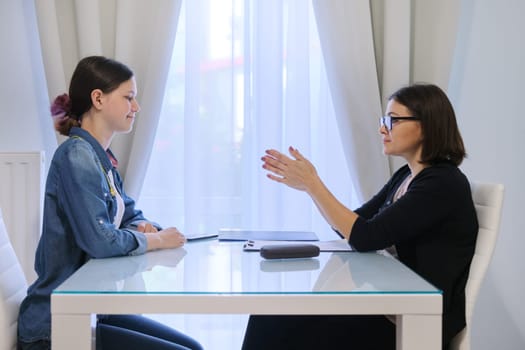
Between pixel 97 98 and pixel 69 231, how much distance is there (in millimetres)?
398

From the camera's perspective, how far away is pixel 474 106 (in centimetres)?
255

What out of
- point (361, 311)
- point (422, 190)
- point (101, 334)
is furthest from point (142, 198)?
point (361, 311)

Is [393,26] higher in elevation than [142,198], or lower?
higher

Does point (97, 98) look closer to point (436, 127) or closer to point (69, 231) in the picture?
point (69, 231)

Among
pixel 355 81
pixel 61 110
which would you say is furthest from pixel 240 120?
pixel 61 110

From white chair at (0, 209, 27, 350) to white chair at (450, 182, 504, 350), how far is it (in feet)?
3.65

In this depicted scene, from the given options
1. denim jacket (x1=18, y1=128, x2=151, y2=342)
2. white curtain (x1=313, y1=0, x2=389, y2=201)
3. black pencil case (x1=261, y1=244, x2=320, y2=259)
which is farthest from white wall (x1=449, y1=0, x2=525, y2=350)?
denim jacket (x1=18, y1=128, x2=151, y2=342)

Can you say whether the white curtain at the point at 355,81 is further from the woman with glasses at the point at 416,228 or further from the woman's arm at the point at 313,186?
the woman's arm at the point at 313,186

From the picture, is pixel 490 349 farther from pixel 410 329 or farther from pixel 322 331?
pixel 410 329

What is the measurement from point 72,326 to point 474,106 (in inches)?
80.7

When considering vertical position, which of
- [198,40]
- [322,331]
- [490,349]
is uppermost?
[198,40]

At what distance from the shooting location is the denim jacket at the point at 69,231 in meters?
1.37

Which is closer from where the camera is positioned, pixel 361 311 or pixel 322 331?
pixel 361 311

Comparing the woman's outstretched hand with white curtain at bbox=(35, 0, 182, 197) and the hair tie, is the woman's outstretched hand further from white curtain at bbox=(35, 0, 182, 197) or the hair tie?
white curtain at bbox=(35, 0, 182, 197)
